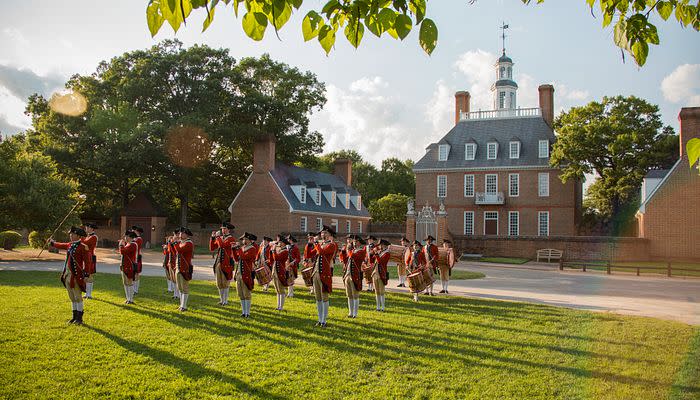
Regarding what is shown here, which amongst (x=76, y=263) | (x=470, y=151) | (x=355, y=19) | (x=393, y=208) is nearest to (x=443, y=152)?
(x=470, y=151)

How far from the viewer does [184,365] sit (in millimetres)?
7945

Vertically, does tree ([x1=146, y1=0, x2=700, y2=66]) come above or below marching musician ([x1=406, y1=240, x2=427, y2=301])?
above

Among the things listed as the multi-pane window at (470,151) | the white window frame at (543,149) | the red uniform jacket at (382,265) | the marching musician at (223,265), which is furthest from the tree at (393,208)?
the marching musician at (223,265)

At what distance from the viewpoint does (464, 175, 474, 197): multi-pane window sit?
46281 millimetres

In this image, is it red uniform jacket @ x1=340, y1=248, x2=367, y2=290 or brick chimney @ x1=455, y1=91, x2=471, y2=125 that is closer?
red uniform jacket @ x1=340, y1=248, x2=367, y2=290

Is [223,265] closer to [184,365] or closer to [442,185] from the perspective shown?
[184,365]

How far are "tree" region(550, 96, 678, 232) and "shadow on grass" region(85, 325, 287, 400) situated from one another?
3691 cm

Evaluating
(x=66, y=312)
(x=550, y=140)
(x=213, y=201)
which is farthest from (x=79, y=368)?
(x=213, y=201)

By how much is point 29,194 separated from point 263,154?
19.2 m

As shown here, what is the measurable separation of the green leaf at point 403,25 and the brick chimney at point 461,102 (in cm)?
4892

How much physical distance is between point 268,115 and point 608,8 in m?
45.4

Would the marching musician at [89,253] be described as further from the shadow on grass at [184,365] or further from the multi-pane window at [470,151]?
the multi-pane window at [470,151]

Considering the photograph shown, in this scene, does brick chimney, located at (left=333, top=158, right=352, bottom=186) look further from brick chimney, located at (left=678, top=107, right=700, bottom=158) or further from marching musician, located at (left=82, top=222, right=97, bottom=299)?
marching musician, located at (left=82, top=222, right=97, bottom=299)

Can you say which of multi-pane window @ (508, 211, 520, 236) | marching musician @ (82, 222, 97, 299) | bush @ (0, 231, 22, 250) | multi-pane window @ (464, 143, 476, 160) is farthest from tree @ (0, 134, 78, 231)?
multi-pane window @ (508, 211, 520, 236)
